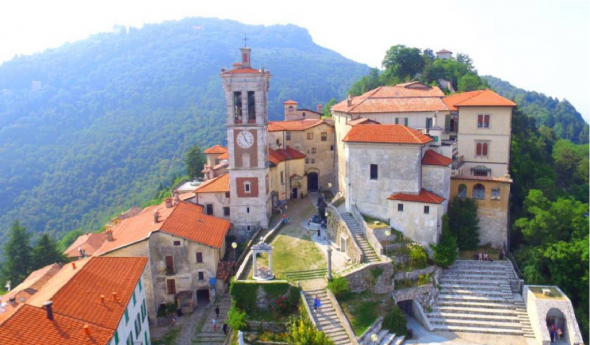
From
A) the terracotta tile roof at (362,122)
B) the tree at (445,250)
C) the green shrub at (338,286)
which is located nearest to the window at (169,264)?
the green shrub at (338,286)

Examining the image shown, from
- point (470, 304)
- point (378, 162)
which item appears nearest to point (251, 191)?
point (378, 162)

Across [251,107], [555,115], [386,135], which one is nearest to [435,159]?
[386,135]

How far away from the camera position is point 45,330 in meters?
18.4

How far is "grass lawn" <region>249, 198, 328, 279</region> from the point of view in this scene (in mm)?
31906

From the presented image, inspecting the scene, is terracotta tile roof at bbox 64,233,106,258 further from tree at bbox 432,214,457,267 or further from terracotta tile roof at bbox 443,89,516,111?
terracotta tile roof at bbox 443,89,516,111

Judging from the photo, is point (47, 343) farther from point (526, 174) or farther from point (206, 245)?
point (526, 174)

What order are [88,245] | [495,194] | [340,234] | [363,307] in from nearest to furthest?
1. [363,307]
2. [340,234]
3. [495,194]
4. [88,245]

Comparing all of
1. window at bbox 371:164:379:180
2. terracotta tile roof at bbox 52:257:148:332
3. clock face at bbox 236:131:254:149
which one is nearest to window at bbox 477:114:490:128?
window at bbox 371:164:379:180

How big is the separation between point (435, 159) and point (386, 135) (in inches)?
170

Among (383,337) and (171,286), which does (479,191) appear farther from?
(171,286)

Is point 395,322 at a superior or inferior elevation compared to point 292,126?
inferior

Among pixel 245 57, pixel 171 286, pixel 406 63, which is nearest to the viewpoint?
pixel 171 286

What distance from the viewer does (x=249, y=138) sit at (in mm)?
39656

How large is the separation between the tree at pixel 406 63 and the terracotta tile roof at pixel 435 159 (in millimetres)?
43454
